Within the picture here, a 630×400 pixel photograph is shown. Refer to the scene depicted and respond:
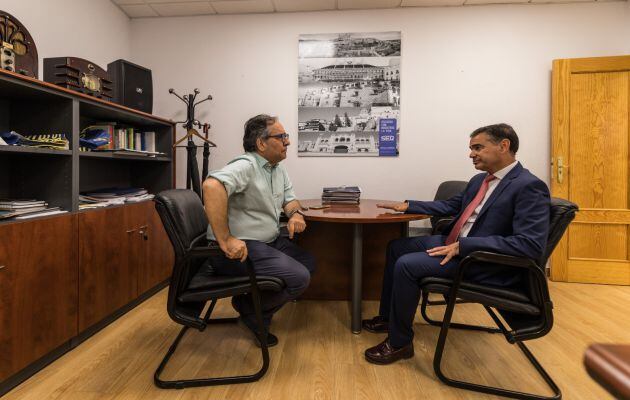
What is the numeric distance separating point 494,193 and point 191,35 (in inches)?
133

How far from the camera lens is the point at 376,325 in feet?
7.34

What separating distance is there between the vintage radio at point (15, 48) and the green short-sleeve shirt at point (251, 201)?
1.28m

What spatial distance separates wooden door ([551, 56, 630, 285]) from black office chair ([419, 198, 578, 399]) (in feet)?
Answer: 6.96

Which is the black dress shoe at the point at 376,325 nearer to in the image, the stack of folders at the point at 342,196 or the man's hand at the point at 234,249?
the stack of folders at the point at 342,196

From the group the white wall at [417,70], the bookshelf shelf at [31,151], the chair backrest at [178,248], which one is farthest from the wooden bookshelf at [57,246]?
the white wall at [417,70]

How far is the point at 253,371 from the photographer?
1.78 meters

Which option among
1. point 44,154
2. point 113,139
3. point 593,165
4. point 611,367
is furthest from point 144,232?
point 593,165

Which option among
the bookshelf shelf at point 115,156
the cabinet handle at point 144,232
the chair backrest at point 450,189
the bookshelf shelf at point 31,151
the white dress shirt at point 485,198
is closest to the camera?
the bookshelf shelf at point 31,151

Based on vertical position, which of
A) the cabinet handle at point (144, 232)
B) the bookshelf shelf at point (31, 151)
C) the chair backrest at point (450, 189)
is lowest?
the cabinet handle at point (144, 232)

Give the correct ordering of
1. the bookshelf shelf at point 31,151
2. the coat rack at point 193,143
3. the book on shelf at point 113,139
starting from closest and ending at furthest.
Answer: the bookshelf shelf at point 31,151 < the book on shelf at point 113,139 < the coat rack at point 193,143

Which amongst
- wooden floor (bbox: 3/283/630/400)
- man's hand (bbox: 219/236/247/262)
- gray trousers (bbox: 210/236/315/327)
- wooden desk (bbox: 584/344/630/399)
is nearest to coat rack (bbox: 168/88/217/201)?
wooden floor (bbox: 3/283/630/400)

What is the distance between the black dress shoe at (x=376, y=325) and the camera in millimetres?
2221

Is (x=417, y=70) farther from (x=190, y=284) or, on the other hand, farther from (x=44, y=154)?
(x=44, y=154)

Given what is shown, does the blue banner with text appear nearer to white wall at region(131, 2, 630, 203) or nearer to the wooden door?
white wall at region(131, 2, 630, 203)
